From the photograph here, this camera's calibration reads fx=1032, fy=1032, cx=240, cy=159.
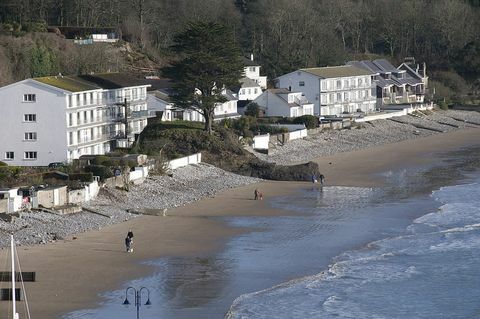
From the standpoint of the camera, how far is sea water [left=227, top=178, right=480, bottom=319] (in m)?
26.8

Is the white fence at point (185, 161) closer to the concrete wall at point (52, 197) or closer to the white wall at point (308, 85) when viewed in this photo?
the concrete wall at point (52, 197)

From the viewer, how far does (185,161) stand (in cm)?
4847

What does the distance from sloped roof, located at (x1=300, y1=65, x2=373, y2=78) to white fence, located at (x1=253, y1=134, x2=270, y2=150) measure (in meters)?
16.4

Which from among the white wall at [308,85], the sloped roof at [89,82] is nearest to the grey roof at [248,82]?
the white wall at [308,85]

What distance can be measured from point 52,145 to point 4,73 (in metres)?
18.0

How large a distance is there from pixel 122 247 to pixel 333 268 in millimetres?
7004

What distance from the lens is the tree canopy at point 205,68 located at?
52.8 meters

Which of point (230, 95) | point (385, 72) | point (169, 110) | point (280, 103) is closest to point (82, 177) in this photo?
point (169, 110)

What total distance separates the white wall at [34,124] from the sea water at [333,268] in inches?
432

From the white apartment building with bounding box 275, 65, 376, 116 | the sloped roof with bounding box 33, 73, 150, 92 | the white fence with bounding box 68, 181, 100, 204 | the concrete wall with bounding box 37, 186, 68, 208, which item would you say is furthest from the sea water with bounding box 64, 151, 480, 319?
the white apartment building with bounding box 275, 65, 376, 116

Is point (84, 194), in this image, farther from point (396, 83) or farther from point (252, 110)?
point (396, 83)

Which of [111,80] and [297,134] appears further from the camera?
[297,134]

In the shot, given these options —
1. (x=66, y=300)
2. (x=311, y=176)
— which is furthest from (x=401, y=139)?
(x=66, y=300)

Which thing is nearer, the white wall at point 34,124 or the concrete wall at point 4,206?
the concrete wall at point 4,206
